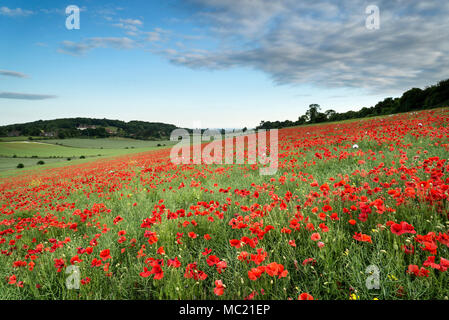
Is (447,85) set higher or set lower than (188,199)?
higher

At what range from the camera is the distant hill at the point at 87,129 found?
88106mm

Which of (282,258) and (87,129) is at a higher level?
(87,129)

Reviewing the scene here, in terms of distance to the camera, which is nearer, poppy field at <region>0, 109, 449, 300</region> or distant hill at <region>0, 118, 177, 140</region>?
poppy field at <region>0, 109, 449, 300</region>

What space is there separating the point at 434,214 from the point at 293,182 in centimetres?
258

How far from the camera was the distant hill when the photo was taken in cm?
8811

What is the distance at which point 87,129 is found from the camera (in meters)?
98.1

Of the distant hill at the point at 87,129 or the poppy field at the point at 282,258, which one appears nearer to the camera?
the poppy field at the point at 282,258

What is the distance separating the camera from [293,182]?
15.4 feet

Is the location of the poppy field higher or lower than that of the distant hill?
lower

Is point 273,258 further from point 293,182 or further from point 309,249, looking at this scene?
point 293,182

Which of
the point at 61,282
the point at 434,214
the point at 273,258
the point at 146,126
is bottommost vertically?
the point at 61,282

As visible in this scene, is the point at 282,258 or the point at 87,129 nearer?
the point at 282,258

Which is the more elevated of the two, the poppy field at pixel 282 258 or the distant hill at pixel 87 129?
the distant hill at pixel 87 129

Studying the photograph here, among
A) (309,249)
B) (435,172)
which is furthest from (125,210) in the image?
(435,172)
